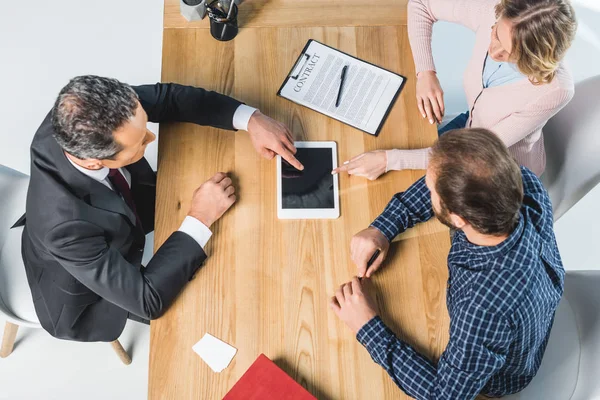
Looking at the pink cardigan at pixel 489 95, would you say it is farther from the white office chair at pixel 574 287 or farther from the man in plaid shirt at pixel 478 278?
the man in plaid shirt at pixel 478 278

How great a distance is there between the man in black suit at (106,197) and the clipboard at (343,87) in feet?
0.54

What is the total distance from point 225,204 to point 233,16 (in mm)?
607

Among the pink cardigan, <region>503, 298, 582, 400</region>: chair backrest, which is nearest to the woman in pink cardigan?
the pink cardigan

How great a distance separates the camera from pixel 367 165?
1527 mm

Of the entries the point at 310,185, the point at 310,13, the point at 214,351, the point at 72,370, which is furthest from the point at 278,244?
the point at 72,370

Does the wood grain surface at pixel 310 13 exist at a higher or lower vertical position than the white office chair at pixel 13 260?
higher

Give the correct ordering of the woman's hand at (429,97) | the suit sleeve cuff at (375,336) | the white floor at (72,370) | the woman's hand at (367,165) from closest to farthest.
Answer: the suit sleeve cuff at (375,336), the woman's hand at (367,165), the woman's hand at (429,97), the white floor at (72,370)

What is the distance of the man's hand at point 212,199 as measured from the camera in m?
1.44

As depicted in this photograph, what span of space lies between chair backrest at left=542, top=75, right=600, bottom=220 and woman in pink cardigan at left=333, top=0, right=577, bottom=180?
2.5 inches

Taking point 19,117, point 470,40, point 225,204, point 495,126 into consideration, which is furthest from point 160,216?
point 470,40

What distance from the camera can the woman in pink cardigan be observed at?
4.69 ft

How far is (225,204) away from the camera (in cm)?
146

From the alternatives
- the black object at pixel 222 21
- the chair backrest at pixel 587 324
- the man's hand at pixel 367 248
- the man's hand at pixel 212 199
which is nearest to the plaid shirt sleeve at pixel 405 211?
the man's hand at pixel 367 248

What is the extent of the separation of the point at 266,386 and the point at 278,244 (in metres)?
0.35
